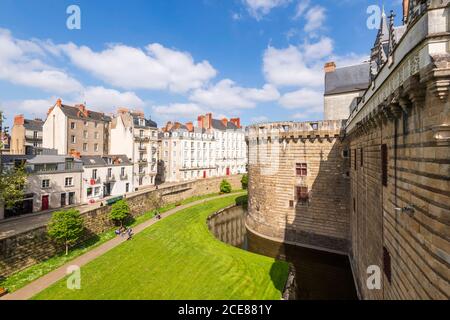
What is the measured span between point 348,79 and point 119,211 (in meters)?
28.3

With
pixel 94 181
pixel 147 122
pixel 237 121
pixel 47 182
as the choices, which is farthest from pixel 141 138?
pixel 237 121

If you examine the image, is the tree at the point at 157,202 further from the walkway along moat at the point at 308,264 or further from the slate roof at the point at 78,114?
the slate roof at the point at 78,114

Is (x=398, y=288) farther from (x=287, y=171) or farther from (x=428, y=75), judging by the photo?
(x=287, y=171)

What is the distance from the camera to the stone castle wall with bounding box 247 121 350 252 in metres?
21.3

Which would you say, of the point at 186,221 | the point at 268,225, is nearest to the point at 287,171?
the point at 268,225

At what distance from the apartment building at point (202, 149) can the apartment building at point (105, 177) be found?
36.7 feet

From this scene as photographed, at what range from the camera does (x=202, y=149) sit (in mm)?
52938

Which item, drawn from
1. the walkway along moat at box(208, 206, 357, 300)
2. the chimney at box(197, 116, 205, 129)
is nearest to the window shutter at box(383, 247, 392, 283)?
the walkway along moat at box(208, 206, 357, 300)

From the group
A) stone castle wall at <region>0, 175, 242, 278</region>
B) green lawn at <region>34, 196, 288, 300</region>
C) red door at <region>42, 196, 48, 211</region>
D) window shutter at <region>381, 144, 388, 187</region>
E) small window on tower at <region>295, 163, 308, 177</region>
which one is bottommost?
green lawn at <region>34, 196, 288, 300</region>

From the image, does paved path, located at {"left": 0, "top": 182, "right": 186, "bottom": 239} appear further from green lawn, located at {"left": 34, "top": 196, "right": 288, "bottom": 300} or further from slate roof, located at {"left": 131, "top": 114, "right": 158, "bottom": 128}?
slate roof, located at {"left": 131, "top": 114, "right": 158, "bottom": 128}

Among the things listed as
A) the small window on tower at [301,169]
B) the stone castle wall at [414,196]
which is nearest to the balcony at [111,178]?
the small window on tower at [301,169]

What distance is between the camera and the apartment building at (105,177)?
3167cm

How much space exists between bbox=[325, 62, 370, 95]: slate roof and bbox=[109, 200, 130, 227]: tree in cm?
2545
